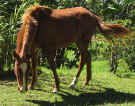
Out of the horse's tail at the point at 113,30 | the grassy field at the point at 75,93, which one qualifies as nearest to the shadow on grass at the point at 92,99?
the grassy field at the point at 75,93

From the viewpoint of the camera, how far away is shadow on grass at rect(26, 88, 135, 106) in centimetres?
402

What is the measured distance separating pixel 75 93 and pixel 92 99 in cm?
49

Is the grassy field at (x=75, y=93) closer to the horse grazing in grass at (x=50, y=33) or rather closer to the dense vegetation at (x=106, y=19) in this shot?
the horse grazing in grass at (x=50, y=33)

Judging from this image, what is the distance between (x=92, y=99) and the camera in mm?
4309

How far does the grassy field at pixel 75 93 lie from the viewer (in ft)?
13.3

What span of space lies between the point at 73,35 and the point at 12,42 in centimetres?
170

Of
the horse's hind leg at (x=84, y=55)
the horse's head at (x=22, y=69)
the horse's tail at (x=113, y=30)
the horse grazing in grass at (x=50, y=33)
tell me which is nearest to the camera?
the horse's head at (x=22, y=69)

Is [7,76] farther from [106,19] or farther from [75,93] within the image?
[106,19]

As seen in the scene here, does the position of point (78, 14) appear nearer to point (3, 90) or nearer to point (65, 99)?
point (65, 99)

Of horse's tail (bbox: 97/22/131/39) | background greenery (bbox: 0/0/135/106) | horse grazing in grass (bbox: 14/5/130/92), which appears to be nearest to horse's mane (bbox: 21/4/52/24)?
horse grazing in grass (bbox: 14/5/130/92)

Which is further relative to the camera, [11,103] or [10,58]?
[10,58]

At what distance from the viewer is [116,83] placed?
5672mm

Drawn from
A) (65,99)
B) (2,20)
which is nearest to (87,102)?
(65,99)

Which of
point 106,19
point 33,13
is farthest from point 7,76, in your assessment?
point 106,19
